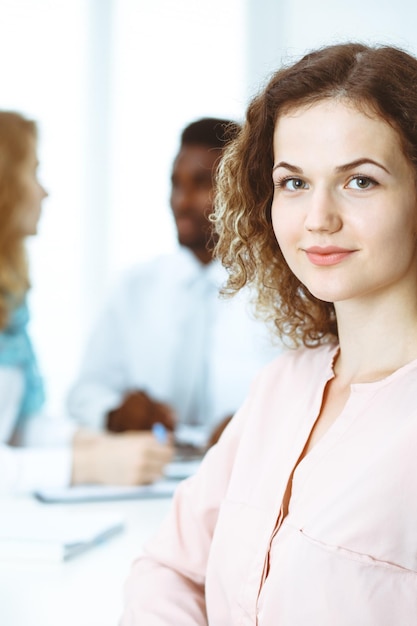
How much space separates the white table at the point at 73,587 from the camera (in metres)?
1.23

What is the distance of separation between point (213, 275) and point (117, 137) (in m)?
1.47

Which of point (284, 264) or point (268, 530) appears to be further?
point (284, 264)

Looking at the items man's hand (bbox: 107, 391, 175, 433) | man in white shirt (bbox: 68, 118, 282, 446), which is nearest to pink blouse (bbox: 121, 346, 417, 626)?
man's hand (bbox: 107, 391, 175, 433)

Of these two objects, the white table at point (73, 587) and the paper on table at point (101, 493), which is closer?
the white table at point (73, 587)

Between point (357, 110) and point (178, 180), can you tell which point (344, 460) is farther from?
point (178, 180)

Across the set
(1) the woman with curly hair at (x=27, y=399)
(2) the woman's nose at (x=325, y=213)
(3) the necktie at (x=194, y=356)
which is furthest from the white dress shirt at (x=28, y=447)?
(2) the woman's nose at (x=325, y=213)

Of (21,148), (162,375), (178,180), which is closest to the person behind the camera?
(21,148)

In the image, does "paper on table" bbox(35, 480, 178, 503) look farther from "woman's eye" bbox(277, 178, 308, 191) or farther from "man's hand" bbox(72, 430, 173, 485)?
"woman's eye" bbox(277, 178, 308, 191)

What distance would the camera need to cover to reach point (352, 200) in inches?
37.2

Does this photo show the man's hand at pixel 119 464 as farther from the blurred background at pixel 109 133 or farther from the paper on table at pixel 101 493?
the blurred background at pixel 109 133

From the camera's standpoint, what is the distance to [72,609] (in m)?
1.25

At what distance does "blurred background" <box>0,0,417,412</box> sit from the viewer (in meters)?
4.17

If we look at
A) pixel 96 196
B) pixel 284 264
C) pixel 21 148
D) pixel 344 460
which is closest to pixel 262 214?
pixel 284 264

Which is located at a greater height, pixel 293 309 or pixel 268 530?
pixel 293 309
